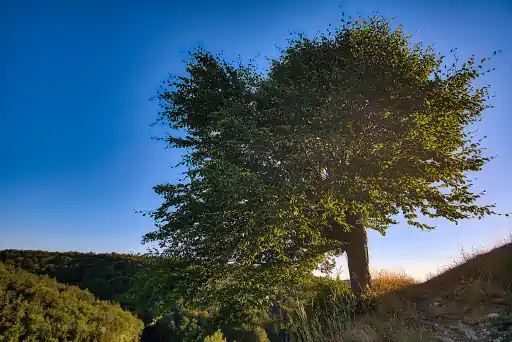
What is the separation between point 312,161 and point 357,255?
21.9 ft

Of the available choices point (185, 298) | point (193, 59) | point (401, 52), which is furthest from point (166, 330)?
point (401, 52)

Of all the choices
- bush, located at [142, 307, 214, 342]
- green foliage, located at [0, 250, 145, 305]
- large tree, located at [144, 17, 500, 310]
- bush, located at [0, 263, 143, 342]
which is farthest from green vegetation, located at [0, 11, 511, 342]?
green foliage, located at [0, 250, 145, 305]

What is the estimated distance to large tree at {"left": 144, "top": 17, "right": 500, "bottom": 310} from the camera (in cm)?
1040

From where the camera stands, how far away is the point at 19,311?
1923 centimetres

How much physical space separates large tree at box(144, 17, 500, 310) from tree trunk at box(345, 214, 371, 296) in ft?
0.20

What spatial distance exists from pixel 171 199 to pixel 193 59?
23.9 ft

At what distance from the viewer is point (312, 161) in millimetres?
10555

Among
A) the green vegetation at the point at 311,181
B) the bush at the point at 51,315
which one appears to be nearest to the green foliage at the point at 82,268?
the bush at the point at 51,315

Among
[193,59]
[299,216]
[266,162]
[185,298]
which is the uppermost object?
[193,59]

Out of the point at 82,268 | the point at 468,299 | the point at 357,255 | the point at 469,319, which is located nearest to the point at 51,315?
the point at 357,255

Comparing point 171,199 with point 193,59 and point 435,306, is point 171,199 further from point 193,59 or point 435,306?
point 435,306

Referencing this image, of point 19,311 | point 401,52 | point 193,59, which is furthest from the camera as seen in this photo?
point 19,311

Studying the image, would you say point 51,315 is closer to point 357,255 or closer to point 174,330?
point 174,330

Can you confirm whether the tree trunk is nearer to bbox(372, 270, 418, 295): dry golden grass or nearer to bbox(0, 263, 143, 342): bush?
bbox(372, 270, 418, 295): dry golden grass
